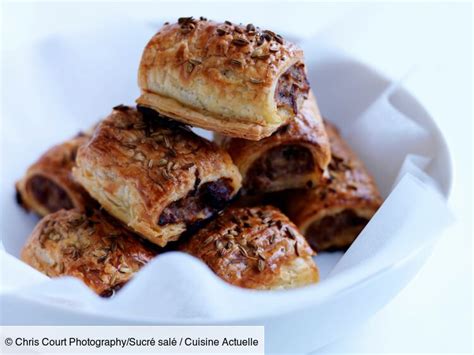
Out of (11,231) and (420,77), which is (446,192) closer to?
(420,77)

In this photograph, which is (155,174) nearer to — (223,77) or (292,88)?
(223,77)

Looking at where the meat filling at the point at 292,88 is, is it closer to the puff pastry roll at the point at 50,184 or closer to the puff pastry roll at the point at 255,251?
the puff pastry roll at the point at 255,251

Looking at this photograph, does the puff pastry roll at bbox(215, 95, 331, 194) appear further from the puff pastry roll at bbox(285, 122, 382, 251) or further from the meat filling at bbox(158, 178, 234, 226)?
the meat filling at bbox(158, 178, 234, 226)

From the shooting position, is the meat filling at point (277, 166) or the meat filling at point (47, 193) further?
the meat filling at point (47, 193)

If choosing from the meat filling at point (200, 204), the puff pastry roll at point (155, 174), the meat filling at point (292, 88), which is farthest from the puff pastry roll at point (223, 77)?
the meat filling at point (200, 204)

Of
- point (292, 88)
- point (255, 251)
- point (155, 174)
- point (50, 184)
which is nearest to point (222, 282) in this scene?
point (255, 251)

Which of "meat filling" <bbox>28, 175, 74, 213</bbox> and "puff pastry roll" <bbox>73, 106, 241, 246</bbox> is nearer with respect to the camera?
"puff pastry roll" <bbox>73, 106, 241, 246</bbox>

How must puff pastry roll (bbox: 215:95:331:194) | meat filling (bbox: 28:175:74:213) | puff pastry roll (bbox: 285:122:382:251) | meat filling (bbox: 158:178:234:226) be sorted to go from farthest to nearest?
meat filling (bbox: 28:175:74:213), puff pastry roll (bbox: 285:122:382:251), puff pastry roll (bbox: 215:95:331:194), meat filling (bbox: 158:178:234:226)

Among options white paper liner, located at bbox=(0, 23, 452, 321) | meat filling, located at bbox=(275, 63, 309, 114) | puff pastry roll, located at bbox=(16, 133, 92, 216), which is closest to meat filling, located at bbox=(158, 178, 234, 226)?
meat filling, located at bbox=(275, 63, 309, 114)
